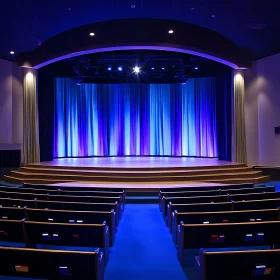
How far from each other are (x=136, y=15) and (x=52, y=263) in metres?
8.01

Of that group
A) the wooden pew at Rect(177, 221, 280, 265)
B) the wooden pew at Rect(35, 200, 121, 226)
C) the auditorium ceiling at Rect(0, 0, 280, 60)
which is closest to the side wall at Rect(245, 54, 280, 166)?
the auditorium ceiling at Rect(0, 0, 280, 60)

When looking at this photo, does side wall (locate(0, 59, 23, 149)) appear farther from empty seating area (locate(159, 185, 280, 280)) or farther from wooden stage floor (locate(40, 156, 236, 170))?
empty seating area (locate(159, 185, 280, 280))

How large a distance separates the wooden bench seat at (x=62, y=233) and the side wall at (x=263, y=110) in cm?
929

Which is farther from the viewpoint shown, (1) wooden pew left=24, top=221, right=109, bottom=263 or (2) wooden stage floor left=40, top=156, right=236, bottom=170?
(2) wooden stage floor left=40, top=156, right=236, bottom=170

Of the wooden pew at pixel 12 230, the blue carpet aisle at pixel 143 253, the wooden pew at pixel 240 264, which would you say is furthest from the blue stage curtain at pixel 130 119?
the wooden pew at pixel 240 264

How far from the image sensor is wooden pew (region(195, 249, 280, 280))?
2.01 metres

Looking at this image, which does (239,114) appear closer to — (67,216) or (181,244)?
(181,244)

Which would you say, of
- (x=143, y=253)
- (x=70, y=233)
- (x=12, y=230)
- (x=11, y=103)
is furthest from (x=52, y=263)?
(x=11, y=103)

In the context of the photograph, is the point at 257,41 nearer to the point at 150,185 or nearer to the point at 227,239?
the point at 150,185

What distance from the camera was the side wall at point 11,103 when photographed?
10.6 meters

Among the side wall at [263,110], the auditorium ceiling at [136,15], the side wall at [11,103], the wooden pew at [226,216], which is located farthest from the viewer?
the side wall at [11,103]

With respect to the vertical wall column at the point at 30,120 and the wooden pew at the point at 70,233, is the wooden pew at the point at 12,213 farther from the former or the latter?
the vertical wall column at the point at 30,120

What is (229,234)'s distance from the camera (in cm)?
291

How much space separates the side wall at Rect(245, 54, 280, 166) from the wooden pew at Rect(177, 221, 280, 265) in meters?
8.31
